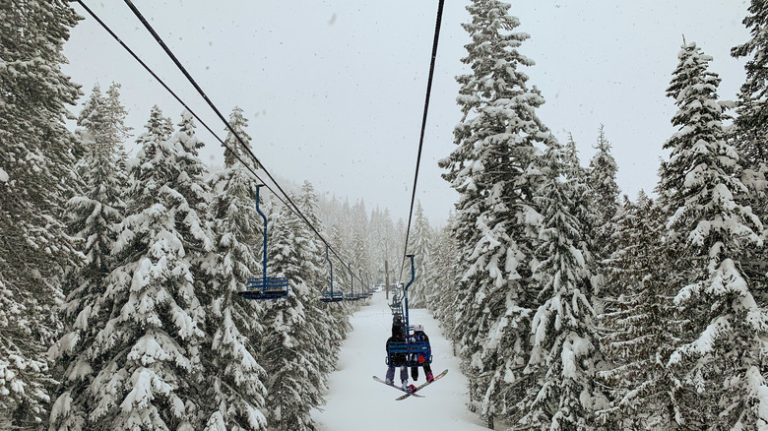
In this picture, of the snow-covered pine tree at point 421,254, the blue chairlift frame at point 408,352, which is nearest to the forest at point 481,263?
the blue chairlift frame at point 408,352

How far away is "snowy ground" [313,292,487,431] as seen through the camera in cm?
3500

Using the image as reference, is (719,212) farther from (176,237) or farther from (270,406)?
(270,406)

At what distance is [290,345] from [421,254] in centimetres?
5979

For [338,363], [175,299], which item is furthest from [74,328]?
[338,363]

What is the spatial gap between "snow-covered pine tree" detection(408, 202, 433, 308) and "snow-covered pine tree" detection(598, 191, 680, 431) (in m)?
63.9

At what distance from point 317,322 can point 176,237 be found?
17.2m

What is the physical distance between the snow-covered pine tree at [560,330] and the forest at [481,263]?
8cm

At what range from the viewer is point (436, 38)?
545cm

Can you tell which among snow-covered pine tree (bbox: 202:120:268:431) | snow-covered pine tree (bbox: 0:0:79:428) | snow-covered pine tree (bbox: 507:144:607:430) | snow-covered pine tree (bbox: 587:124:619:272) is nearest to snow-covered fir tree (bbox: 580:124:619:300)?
snow-covered pine tree (bbox: 587:124:619:272)

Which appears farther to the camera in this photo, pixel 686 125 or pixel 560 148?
pixel 560 148

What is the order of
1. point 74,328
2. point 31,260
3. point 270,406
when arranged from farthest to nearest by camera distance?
point 270,406 < point 74,328 < point 31,260

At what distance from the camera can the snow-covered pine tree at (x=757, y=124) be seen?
13008mm

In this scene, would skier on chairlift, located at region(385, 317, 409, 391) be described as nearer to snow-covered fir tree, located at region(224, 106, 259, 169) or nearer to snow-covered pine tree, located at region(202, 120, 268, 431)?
snow-covered pine tree, located at region(202, 120, 268, 431)

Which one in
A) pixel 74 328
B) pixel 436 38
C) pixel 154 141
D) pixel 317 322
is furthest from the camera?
pixel 317 322
